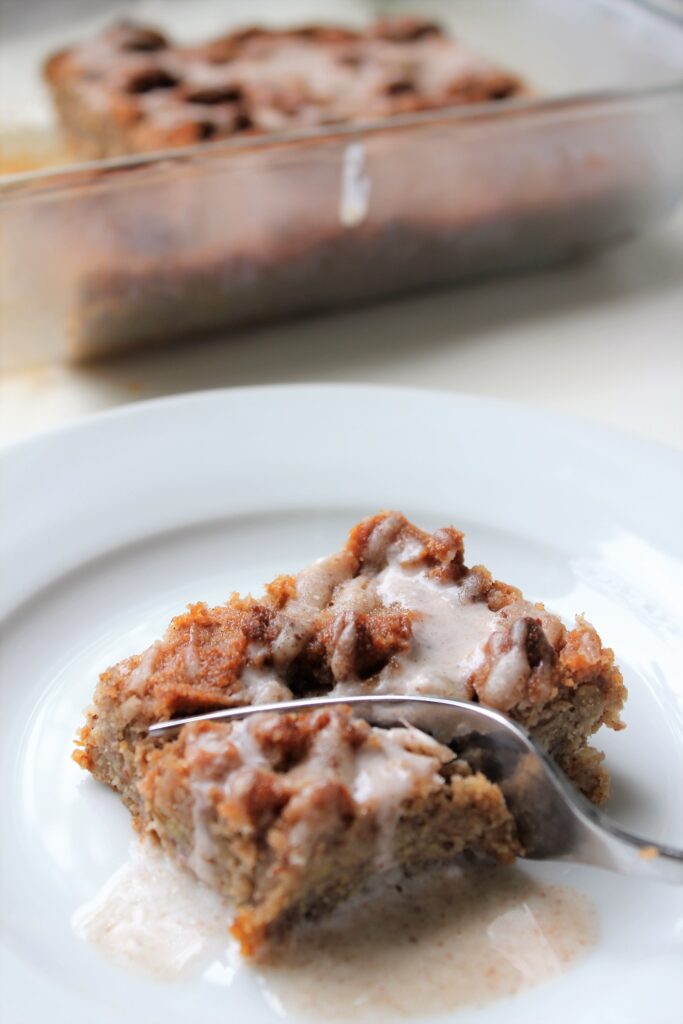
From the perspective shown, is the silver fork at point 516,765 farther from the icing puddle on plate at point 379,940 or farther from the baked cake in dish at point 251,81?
the baked cake in dish at point 251,81

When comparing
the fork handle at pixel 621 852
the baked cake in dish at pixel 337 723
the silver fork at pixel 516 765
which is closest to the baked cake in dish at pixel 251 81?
the baked cake in dish at pixel 337 723

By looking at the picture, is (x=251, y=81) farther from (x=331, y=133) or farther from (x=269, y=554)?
(x=269, y=554)

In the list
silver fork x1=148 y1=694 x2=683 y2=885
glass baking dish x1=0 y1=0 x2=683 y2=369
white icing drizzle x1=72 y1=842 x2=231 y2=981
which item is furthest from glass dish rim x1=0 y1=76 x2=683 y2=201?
white icing drizzle x1=72 y1=842 x2=231 y2=981

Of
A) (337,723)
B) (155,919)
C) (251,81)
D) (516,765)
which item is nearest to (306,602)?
(337,723)

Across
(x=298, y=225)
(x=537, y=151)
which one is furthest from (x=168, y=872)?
(x=537, y=151)

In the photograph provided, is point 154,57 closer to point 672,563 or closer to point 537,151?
point 537,151

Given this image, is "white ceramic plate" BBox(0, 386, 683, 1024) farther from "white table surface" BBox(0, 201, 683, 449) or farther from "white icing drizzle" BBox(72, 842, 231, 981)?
"white table surface" BBox(0, 201, 683, 449)
